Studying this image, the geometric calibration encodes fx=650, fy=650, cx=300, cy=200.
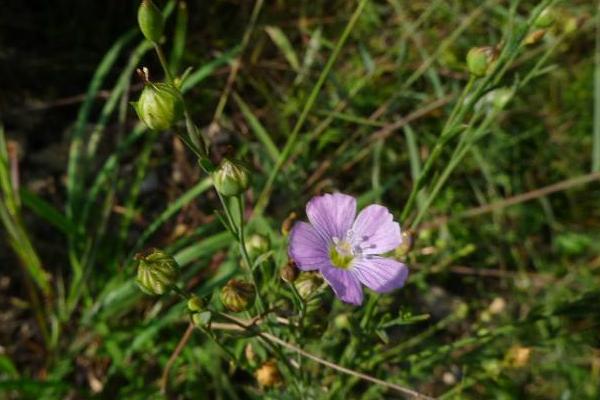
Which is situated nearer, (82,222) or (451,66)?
(82,222)

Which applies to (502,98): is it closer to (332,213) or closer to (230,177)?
(332,213)

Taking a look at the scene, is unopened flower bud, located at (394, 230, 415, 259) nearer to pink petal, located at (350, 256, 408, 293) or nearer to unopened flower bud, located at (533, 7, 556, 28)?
pink petal, located at (350, 256, 408, 293)

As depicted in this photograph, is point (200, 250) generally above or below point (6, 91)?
below

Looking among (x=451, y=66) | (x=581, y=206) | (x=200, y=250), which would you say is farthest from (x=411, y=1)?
(x=200, y=250)

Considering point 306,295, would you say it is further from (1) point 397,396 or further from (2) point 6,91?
(2) point 6,91

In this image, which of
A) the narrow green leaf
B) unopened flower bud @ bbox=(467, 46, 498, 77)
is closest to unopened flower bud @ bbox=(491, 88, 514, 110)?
unopened flower bud @ bbox=(467, 46, 498, 77)

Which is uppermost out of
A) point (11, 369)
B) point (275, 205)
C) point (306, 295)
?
point (306, 295)
